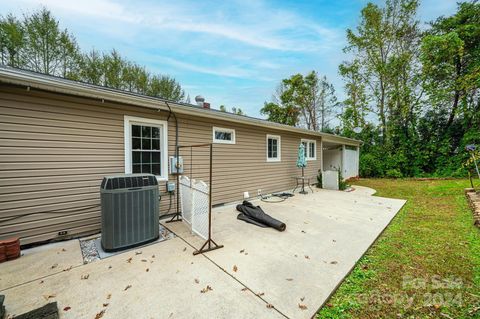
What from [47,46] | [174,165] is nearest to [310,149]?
[174,165]

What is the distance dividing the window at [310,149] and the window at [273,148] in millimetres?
2143

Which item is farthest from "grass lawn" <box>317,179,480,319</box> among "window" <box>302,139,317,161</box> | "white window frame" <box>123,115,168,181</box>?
"window" <box>302,139,317,161</box>

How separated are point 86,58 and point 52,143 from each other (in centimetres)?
1207

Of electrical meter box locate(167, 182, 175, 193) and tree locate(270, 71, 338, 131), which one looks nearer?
electrical meter box locate(167, 182, 175, 193)

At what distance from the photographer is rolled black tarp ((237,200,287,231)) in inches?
166

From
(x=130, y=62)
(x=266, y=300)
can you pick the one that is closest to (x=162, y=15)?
(x=266, y=300)

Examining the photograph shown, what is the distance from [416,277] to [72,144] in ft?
19.0

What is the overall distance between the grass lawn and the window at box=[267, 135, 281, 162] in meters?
4.51

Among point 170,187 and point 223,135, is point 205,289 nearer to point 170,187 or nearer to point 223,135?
point 170,187

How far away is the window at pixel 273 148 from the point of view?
8.03 m

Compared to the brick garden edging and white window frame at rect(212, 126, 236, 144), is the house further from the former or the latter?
the brick garden edging

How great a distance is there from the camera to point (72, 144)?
3.74 metres

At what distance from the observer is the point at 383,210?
5660 millimetres

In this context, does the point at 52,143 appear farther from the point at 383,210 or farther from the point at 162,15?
the point at 383,210
